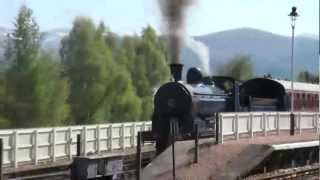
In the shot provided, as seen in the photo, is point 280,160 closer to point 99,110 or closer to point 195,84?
point 195,84

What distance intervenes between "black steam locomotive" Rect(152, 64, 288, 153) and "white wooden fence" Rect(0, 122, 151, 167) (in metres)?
2.75

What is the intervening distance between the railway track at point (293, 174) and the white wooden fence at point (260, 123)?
176cm

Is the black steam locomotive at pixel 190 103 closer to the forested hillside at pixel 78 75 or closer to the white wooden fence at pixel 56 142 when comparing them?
the white wooden fence at pixel 56 142

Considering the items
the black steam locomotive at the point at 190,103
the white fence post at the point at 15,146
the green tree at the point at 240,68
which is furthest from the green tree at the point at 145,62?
the green tree at the point at 240,68

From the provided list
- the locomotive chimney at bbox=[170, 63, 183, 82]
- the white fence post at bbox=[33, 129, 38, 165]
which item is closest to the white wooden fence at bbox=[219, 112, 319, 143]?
the locomotive chimney at bbox=[170, 63, 183, 82]

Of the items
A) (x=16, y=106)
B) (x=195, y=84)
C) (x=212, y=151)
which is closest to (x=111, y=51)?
(x=16, y=106)

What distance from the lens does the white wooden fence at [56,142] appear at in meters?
18.2

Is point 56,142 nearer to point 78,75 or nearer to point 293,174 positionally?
point 293,174

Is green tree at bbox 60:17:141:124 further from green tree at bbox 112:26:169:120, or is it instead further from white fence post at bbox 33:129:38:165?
white fence post at bbox 33:129:38:165

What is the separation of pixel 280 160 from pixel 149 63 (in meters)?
32.6

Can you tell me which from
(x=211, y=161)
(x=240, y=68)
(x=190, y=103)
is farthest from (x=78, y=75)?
(x=240, y=68)

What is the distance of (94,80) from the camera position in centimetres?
4162

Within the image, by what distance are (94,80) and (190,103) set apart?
23.2m

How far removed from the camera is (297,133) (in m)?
23.6
